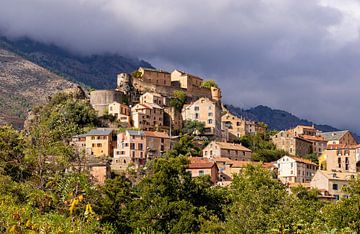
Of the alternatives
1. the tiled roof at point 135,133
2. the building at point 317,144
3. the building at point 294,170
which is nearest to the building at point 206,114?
the building at point 294,170

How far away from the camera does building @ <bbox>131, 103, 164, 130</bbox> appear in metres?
101

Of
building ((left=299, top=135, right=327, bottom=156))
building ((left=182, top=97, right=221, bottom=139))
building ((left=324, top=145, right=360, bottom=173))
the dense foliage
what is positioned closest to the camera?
the dense foliage

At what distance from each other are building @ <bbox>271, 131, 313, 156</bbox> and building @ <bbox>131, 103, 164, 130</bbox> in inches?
901

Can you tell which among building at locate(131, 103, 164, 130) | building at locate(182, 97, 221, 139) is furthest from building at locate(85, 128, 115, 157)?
building at locate(182, 97, 221, 139)

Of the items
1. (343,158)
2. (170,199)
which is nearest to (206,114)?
(343,158)

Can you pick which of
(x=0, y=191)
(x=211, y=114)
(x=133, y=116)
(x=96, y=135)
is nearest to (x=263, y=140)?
(x=211, y=114)

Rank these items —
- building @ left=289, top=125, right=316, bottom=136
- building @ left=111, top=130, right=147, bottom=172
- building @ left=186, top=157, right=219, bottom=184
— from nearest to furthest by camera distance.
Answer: building @ left=186, top=157, right=219, bottom=184 → building @ left=111, top=130, right=147, bottom=172 → building @ left=289, top=125, right=316, bottom=136

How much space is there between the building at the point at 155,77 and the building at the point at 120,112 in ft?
46.3

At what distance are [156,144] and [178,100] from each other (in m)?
21.9

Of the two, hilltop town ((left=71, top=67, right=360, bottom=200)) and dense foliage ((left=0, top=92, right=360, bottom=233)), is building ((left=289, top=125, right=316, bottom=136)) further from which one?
dense foliage ((left=0, top=92, right=360, bottom=233))

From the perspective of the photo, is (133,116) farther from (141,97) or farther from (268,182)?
(268,182)

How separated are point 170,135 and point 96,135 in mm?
15520

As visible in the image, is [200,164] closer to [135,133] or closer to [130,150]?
[130,150]

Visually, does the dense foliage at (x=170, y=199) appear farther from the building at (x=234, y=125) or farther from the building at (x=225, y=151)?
the building at (x=234, y=125)
